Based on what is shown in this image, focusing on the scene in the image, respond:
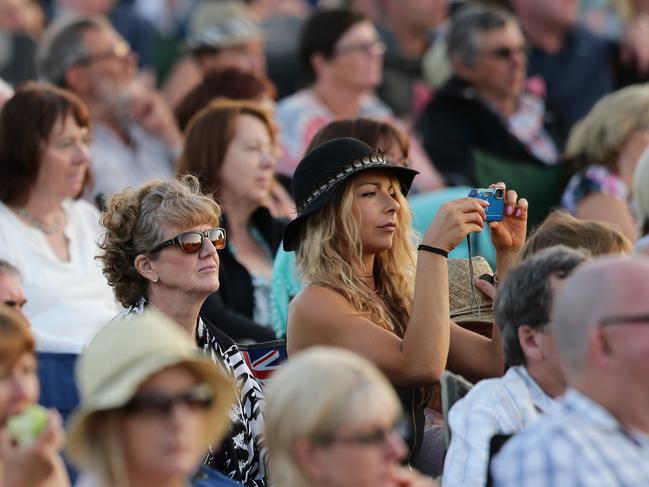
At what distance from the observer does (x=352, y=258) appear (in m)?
4.91

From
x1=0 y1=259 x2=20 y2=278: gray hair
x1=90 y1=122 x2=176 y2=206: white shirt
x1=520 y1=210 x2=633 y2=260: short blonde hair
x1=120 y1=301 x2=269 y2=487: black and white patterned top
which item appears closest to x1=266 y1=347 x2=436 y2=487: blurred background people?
x1=120 y1=301 x2=269 y2=487: black and white patterned top

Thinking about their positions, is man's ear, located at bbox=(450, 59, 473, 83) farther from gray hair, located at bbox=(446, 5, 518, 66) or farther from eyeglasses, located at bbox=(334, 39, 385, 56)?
eyeglasses, located at bbox=(334, 39, 385, 56)

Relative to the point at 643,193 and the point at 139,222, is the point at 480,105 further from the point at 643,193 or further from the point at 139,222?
the point at 139,222

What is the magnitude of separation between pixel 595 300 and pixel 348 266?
163 centimetres

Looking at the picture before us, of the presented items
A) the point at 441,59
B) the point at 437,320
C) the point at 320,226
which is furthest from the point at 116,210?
the point at 441,59

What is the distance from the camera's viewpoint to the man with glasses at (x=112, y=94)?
7.82 m

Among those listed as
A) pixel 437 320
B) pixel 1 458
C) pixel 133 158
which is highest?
pixel 1 458

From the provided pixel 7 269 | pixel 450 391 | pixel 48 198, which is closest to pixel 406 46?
pixel 48 198

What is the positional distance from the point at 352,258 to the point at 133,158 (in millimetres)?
3159

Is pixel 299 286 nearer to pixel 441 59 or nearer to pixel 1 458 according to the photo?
pixel 1 458

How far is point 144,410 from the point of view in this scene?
10.2 ft

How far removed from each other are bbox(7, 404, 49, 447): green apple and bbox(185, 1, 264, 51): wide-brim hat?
20.1 feet

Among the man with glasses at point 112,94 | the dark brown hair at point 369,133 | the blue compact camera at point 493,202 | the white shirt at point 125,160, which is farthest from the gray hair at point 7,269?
the man with glasses at point 112,94

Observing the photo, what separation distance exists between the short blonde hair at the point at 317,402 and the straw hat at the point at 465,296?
204cm
